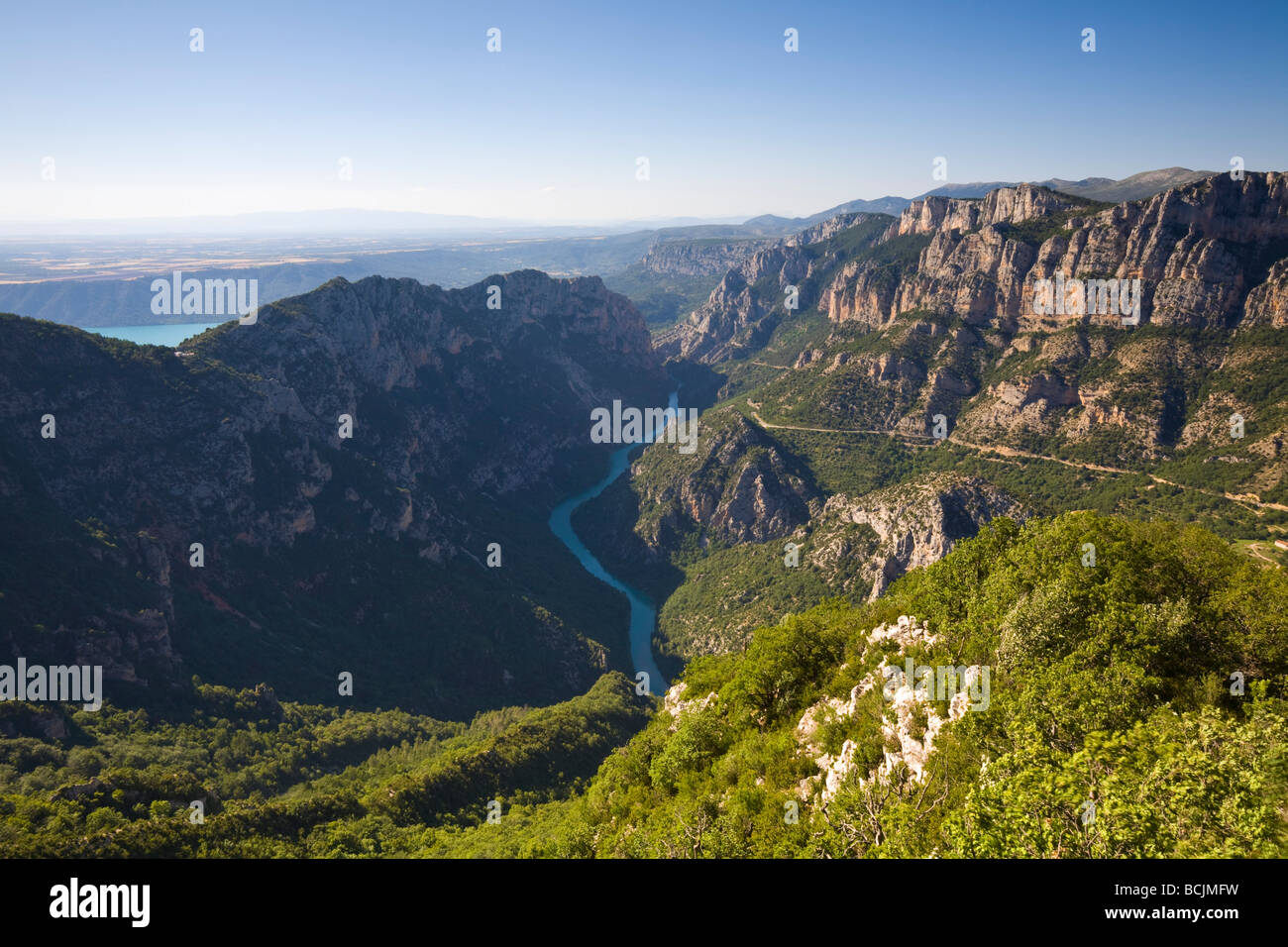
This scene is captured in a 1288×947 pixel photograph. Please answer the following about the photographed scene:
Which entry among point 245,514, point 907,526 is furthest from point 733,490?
point 245,514

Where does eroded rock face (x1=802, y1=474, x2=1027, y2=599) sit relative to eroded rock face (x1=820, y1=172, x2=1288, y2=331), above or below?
below

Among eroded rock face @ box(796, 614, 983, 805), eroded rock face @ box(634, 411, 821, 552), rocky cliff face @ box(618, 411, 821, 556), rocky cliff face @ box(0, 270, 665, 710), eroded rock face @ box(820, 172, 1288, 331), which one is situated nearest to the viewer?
eroded rock face @ box(796, 614, 983, 805)

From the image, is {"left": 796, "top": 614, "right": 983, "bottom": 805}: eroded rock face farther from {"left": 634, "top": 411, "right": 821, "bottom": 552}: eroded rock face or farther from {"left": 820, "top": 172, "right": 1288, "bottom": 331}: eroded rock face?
{"left": 820, "top": 172, "right": 1288, "bottom": 331}: eroded rock face

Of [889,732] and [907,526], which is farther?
[907,526]

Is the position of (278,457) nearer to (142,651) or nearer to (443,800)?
(142,651)

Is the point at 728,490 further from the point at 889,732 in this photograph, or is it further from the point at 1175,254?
the point at 889,732

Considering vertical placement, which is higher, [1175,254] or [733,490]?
[1175,254]

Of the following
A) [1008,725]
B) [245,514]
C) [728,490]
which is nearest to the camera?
[1008,725]

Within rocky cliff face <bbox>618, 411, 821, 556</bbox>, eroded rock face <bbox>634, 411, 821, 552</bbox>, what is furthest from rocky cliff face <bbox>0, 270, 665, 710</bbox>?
eroded rock face <bbox>634, 411, 821, 552</bbox>

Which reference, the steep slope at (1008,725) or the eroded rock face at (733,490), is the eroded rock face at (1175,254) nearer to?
the eroded rock face at (733,490)
